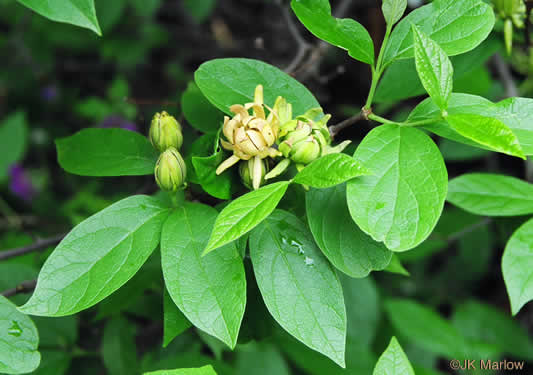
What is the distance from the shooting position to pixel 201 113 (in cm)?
120

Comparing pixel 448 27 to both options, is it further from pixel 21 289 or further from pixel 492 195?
pixel 21 289

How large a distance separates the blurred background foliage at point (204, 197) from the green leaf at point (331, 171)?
0.20 m

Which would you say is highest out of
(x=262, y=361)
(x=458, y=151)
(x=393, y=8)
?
(x=393, y=8)

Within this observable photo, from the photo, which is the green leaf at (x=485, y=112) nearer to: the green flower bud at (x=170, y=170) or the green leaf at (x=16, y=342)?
the green flower bud at (x=170, y=170)

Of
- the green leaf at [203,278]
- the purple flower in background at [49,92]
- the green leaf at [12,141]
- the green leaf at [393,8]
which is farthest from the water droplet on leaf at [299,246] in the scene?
the purple flower in background at [49,92]

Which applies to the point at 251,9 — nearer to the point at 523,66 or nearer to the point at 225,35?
the point at 225,35


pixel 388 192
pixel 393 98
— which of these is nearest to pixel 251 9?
pixel 393 98

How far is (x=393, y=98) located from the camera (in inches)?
49.2

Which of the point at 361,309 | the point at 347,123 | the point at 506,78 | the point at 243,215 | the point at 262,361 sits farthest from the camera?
the point at 361,309

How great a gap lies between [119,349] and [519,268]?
3.60 ft

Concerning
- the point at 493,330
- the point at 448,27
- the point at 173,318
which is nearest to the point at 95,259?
the point at 173,318

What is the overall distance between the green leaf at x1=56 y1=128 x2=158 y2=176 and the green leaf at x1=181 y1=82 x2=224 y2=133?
0.16 meters

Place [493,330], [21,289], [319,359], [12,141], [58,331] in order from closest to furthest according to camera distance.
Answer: [21,289] → [58,331] → [319,359] → [493,330] → [12,141]

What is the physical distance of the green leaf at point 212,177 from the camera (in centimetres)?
90
